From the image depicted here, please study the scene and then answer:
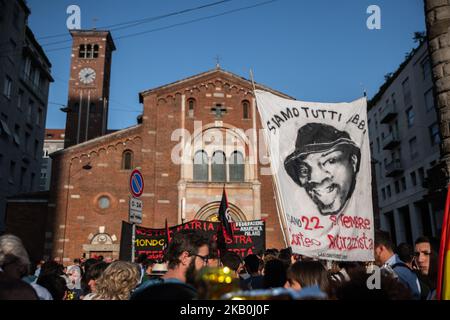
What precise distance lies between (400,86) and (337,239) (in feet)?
121

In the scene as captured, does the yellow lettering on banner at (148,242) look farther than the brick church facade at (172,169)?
No

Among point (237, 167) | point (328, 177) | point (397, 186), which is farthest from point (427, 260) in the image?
point (397, 186)

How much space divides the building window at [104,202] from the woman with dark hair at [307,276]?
19691 millimetres

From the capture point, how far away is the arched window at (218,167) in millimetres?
22859

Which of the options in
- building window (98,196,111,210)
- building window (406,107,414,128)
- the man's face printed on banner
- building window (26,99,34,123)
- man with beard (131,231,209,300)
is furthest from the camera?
building window (406,107,414,128)

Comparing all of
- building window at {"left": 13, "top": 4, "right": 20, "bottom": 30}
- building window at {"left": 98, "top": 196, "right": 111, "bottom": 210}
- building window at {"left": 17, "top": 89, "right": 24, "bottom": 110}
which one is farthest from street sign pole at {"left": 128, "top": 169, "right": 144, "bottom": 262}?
building window at {"left": 13, "top": 4, "right": 20, "bottom": 30}

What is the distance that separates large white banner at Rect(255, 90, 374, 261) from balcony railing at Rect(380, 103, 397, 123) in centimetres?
3640

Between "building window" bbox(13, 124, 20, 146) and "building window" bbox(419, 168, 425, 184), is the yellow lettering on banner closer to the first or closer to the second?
"building window" bbox(13, 124, 20, 146)

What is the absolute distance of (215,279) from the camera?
1690 millimetres

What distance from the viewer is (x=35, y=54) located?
32.8m

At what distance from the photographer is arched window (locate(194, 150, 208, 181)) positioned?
22.8 metres

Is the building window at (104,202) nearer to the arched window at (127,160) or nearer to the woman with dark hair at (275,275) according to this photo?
the arched window at (127,160)

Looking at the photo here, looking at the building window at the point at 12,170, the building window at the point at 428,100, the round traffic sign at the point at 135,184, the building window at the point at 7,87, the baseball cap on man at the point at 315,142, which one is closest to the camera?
the baseball cap on man at the point at 315,142

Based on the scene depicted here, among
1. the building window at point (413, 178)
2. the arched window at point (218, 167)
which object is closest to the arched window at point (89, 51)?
the arched window at point (218, 167)
